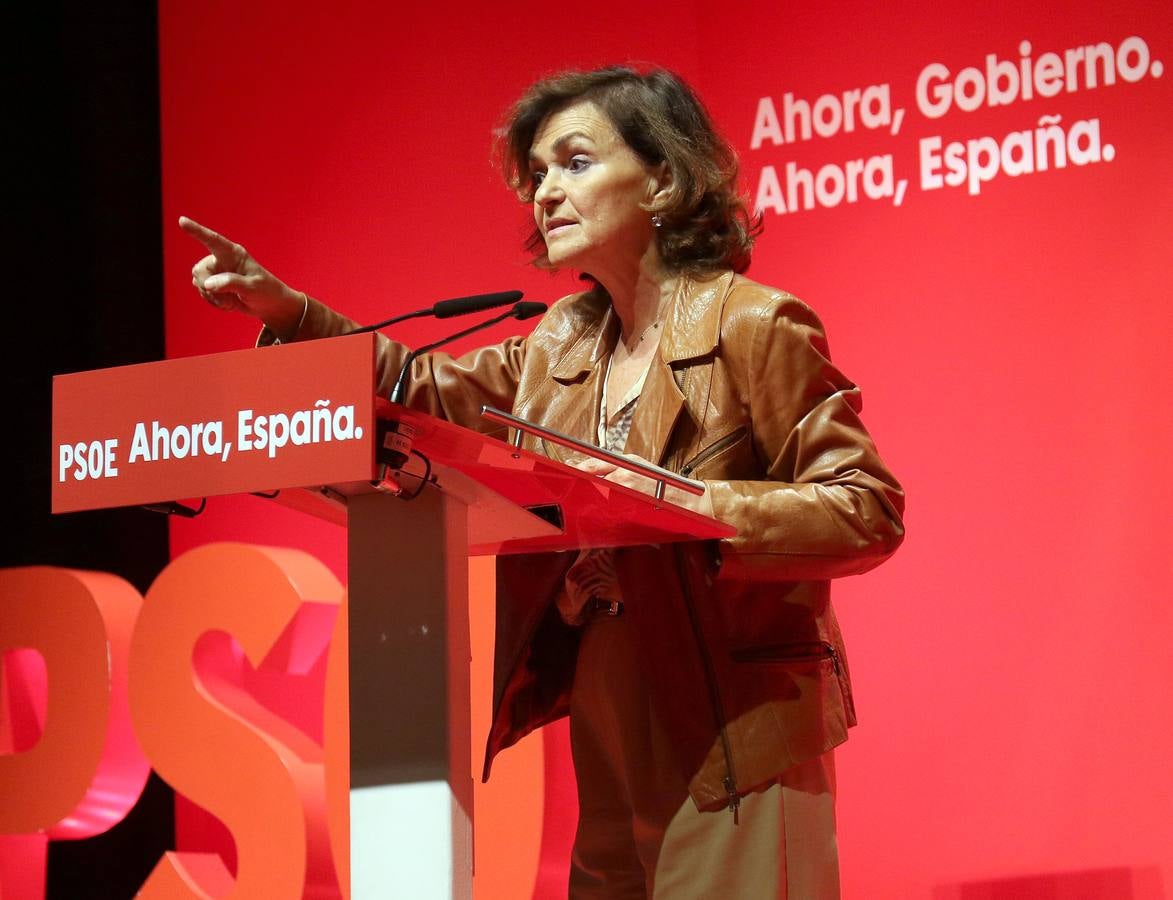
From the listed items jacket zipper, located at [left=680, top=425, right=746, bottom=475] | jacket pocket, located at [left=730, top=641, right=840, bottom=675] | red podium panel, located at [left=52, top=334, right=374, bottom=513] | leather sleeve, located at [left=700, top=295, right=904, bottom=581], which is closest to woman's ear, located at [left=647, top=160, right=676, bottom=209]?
leather sleeve, located at [left=700, top=295, right=904, bottom=581]

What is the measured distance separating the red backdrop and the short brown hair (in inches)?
36.9

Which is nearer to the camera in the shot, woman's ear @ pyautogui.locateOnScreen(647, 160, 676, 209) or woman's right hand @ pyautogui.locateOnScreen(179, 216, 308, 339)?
woman's right hand @ pyautogui.locateOnScreen(179, 216, 308, 339)

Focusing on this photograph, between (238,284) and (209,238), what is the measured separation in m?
0.11

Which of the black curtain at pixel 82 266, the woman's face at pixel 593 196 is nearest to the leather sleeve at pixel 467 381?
the woman's face at pixel 593 196

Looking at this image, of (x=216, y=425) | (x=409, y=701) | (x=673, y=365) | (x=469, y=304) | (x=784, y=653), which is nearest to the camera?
(x=216, y=425)

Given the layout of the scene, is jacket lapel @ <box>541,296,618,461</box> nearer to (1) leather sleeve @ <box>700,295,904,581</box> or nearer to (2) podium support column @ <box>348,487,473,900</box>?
(1) leather sleeve @ <box>700,295,904,581</box>

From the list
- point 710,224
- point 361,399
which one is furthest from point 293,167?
point 361,399

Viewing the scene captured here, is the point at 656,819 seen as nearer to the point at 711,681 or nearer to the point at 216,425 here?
the point at 711,681

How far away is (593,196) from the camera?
1.98m

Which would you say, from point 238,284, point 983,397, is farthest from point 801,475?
point 983,397

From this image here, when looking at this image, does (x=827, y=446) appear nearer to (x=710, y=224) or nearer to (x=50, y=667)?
(x=710, y=224)

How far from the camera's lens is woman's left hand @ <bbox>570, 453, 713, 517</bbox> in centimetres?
154

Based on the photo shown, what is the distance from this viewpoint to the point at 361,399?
3.74ft

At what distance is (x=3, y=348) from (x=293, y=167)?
85 cm
